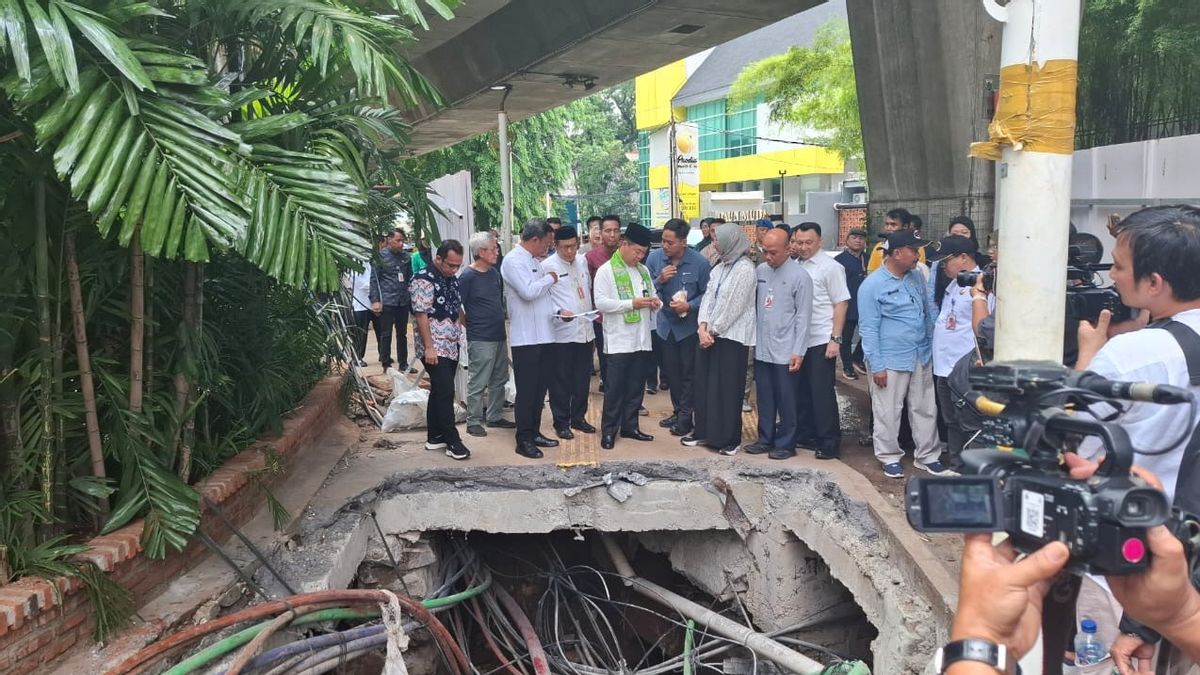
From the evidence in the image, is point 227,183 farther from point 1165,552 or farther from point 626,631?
point 626,631

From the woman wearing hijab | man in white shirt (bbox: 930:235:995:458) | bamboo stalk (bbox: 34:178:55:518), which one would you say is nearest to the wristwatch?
bamboo stalk (bbox: 34:178:55:518)

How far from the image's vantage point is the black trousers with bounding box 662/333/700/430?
6.06 metres

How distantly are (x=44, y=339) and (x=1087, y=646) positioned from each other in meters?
3.76

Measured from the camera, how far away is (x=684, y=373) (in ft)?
20.1

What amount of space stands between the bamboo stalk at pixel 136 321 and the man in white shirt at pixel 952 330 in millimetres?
3934

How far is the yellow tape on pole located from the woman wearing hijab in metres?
2.69

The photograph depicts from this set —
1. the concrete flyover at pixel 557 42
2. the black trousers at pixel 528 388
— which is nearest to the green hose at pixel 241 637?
the black trousers at pixel 528 388

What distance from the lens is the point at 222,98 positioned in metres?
2.79

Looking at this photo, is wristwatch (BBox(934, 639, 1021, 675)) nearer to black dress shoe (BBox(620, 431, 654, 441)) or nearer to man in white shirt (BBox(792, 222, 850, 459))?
man in white shirt (BBox(792, 222, 850, 459))

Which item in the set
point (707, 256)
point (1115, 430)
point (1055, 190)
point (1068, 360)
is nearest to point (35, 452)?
point (1115, 430)

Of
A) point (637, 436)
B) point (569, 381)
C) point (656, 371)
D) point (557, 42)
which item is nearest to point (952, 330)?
point (637, 436)

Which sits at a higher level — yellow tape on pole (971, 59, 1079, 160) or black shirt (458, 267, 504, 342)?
yellow tape on pole (971, 59, 1079, 160)

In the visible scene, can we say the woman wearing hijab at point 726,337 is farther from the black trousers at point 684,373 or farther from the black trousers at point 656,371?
the black trousers at point 656,371

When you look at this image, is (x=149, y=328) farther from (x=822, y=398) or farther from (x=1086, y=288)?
(x=822, y=398)
